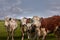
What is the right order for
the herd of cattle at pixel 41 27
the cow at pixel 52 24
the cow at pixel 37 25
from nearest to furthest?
the herd of cattle at pixel 41 27, the cow at pixel 37 25, the cow at pixel 52 24

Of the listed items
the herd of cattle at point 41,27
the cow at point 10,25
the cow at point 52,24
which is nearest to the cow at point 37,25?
the herd of cattle at point 41,27

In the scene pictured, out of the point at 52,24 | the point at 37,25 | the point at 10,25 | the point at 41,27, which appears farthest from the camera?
the point at 10,25

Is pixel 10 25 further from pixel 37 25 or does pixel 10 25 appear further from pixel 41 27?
pixel 37 25

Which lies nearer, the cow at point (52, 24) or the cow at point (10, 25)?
the cow at point (52, 24)

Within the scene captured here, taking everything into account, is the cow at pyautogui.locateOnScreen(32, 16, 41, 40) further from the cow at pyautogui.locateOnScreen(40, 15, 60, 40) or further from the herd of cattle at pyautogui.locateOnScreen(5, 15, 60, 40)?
the cow at pyautogui.locateOnScreen(40, 15, 60, 40)

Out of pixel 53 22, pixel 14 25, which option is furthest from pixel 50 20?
pixel 14 25

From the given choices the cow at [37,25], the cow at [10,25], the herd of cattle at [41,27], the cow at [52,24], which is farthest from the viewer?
the cow at [10,25]

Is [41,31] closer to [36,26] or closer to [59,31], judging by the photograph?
[36,26]

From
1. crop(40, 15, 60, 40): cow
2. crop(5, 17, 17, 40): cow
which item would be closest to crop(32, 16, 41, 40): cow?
crop(40, 15, 60, 40): cow

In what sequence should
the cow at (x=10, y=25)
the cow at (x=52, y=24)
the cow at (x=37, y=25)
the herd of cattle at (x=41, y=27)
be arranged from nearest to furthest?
the herd of cattle at (x=41, y=27) → the cow at (x=37, y=25) → the cow at (x=52, y=24) → the cow at (x=10, y=25)

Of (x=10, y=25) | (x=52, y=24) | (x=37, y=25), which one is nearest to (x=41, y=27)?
(x=37, y=25)

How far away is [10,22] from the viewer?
25.9 m

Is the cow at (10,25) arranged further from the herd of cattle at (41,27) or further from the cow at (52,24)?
the cow at (52,24)

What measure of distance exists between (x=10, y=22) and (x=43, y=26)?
352 inches
